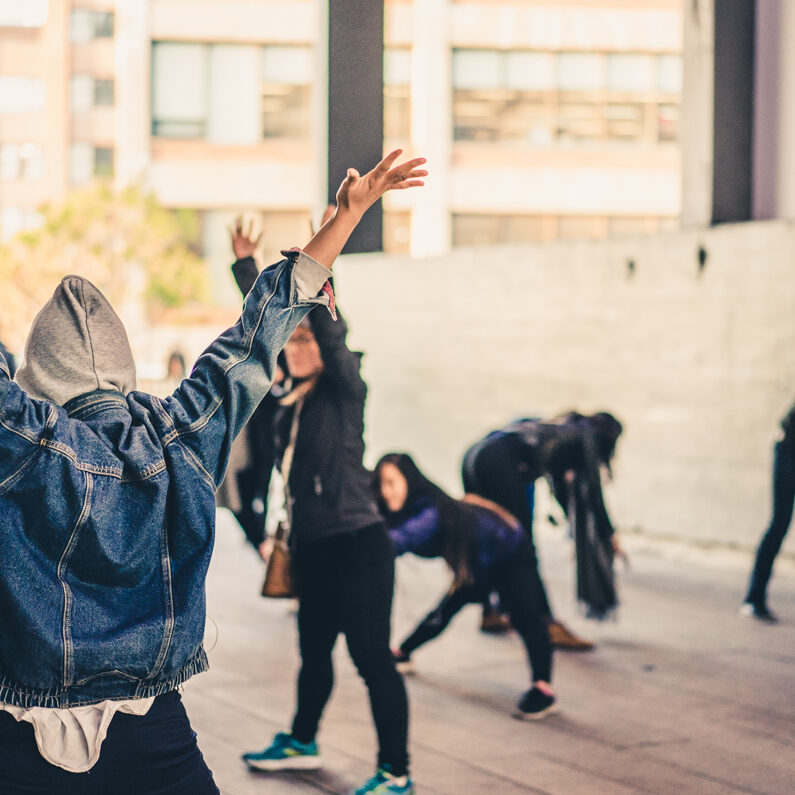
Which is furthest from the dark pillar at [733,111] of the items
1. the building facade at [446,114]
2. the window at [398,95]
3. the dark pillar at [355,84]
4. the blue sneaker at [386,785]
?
the window at [398,95]

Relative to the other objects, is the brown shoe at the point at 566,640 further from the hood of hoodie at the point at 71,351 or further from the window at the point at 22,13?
the window at the point at 22,13

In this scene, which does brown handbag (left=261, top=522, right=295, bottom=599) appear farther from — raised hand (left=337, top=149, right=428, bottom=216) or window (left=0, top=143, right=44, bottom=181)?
window (left=0, top=143, right=44, bottom=181)

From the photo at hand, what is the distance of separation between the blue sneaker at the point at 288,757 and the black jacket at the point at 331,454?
89cm

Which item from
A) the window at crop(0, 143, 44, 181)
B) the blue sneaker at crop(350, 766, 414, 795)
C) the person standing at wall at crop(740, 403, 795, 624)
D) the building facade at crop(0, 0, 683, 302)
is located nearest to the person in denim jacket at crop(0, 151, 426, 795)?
the blue sneaker at crop(350, 766, 414, 795)

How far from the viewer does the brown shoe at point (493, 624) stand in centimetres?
780

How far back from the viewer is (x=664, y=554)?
10.9 m

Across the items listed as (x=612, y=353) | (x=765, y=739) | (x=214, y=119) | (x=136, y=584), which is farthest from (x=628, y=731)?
(x=214, y=119)

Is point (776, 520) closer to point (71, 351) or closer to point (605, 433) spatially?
point (605, 433)

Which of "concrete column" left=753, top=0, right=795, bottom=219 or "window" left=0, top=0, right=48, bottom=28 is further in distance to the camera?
"window" left=0, top=0, right=48, bottom=28

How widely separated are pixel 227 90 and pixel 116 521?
129ft

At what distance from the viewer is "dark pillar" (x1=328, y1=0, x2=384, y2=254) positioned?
5129 millimetres

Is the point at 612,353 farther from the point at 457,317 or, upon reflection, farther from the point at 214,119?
the point at 214,119

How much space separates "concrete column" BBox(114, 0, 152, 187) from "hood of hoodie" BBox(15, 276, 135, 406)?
38590 millimetres

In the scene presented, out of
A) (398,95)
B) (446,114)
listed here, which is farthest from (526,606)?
(398,95)
